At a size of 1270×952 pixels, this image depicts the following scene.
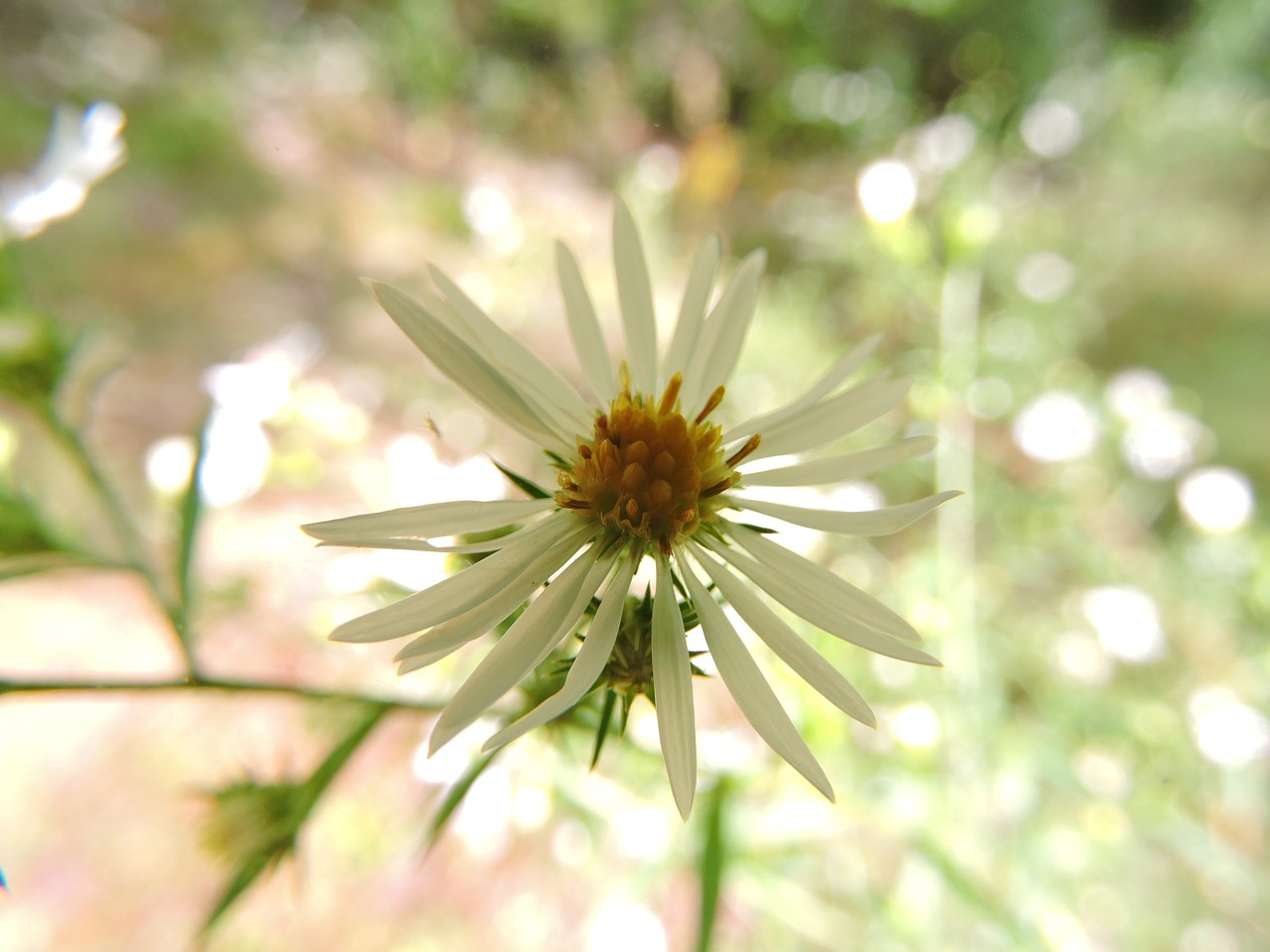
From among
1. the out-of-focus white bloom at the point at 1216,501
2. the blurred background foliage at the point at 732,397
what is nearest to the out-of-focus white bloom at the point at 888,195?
the blurred background foliage at the point at 732,397

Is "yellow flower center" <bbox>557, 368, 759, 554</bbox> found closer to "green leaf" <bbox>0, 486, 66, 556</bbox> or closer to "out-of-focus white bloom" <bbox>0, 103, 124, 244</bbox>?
"green leaf" <bbox>0, 486, 66, 556</bbox>

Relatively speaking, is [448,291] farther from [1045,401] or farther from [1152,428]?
[1152,428]

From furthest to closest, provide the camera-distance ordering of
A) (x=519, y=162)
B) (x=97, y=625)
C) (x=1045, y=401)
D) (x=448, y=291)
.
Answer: (x=519, y=162) < (x=1045, y=401) < (x=97, y=625) < (x=448, y=291)

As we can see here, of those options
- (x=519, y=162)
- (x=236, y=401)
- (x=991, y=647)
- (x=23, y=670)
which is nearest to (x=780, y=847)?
(x=991, y=647)

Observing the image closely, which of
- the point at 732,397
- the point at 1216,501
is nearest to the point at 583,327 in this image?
the point at 732,397

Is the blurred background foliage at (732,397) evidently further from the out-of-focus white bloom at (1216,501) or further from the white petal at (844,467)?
the white petal at (844,467)

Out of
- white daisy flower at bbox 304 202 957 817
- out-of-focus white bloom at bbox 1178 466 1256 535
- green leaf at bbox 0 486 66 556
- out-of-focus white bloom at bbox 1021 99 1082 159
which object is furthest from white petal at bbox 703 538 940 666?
out-of-focus white bloom at bbox 1021 99 1082 159
